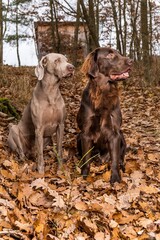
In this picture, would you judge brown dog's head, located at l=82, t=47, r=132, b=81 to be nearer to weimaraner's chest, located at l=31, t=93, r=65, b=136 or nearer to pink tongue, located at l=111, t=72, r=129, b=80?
pink tongue, located at l=111, t=72, r=129, b=80

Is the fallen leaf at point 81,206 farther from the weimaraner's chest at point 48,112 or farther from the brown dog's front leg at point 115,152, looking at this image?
the weimaraner's chest at point 48,112

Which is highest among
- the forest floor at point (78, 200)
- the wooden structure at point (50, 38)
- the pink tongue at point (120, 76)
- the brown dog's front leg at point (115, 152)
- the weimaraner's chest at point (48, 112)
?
the wooden structure at point (50, 38)

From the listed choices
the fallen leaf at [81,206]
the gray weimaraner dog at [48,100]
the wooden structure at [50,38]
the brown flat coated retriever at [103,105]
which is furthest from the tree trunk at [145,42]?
the wooden structure at [50,38]

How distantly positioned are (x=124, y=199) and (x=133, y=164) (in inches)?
56.4

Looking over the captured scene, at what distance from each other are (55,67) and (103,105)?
0.85m

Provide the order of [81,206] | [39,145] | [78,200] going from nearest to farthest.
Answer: [81,206] → [78,200] → [39,145]

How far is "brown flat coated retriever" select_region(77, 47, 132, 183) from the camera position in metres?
5.07

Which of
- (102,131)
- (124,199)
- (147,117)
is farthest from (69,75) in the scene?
(147,117)

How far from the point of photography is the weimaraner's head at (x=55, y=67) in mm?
5375

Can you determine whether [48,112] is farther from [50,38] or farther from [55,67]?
[50,38]

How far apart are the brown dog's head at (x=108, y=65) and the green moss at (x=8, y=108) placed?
12.1 feet

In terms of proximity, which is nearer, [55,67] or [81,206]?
[81,206]

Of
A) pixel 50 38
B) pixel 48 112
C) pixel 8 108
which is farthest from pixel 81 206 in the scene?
pixel 50 38

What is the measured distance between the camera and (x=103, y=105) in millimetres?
5176
